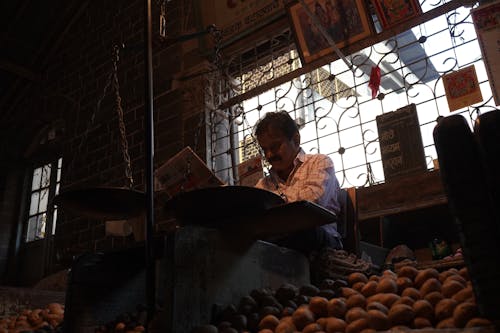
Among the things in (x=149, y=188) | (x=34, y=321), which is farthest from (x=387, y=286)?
(x=34, y=321)

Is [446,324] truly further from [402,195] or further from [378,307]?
[402,195]

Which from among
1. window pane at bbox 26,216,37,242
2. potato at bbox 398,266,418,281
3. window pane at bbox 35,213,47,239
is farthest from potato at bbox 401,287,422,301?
window pane at bbox 26,216,37,242

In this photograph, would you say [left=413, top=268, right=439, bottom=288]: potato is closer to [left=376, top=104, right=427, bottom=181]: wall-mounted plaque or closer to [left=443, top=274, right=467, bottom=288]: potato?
[left=443, top=274, right=467, bottom=288]: potato

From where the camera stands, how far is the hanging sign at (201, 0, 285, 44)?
4234 mm

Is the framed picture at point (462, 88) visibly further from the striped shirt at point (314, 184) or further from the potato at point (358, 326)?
the potato at point (358, 326)

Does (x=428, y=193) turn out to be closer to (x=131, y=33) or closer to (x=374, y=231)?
(x=374, y=231)

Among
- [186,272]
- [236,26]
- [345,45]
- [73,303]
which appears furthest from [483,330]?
[236,26]

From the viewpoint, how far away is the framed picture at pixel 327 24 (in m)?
3.57

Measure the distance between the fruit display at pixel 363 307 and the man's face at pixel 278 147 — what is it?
99cm

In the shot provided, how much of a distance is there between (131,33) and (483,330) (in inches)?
209

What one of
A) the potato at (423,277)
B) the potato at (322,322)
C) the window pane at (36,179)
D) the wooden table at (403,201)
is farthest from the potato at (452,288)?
the window pane at (36,179)

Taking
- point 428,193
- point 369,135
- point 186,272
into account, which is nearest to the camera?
point 186,272

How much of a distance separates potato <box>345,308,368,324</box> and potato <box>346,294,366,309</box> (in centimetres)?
6

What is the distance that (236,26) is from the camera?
4.43 m
